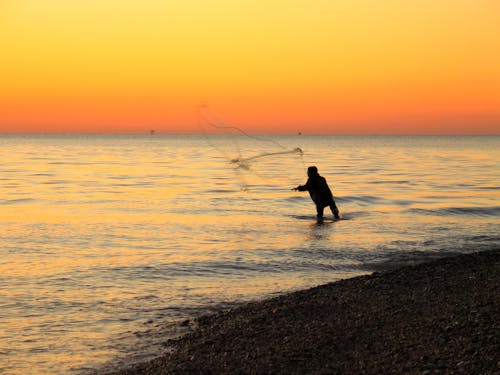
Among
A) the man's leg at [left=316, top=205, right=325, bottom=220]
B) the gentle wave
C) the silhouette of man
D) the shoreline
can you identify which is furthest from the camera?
the gentle wave

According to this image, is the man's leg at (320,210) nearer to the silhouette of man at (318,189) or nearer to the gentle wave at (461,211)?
the silhouette of man at (318,189)

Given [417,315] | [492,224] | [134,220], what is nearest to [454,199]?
[492,224]

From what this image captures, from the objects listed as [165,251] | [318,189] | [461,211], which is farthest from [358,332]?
[461,211]

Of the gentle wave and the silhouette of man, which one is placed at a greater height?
the silhouette of man

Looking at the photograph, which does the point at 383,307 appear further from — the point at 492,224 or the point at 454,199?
the point at 454,199

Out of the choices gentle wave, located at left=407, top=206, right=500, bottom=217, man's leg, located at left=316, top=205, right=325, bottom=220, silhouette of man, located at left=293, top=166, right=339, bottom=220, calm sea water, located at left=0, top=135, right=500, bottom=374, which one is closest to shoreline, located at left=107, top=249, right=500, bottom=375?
calm sea water, located at left=0, top=135, right=500, bottom=374

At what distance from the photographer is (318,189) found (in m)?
24.6

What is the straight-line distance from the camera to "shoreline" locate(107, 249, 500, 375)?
760cm

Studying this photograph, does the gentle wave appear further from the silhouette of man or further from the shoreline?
the shoreline

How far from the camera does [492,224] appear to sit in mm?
24516

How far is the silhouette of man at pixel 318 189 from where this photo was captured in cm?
2420

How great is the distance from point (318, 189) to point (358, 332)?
15.9 metres

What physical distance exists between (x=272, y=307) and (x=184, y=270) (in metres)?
5.21

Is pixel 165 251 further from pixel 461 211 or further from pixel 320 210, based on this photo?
pixel 461 211
